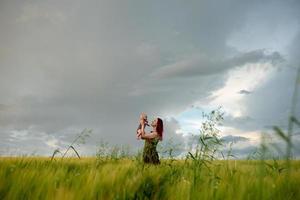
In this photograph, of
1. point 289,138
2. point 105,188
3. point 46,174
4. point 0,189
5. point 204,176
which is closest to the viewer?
point 289,138

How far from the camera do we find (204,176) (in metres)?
3.13

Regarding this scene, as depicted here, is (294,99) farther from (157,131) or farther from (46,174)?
(157,131)

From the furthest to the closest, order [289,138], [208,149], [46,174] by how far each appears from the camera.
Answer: [208,149], [46,174], [289,138]

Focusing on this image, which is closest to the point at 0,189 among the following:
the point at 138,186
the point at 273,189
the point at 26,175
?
the point at 26,175

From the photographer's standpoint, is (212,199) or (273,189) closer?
(212,199)

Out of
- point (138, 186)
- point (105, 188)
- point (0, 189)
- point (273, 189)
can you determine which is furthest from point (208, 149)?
point (0, 189)

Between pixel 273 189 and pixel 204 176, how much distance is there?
606 millimetres

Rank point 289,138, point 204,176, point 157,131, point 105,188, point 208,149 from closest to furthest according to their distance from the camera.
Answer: point 289,138, point 105,188, point 204,176, point 208,149, point 157,131

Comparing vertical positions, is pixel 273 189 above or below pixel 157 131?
below

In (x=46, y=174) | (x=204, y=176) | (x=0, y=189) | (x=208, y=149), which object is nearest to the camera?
(x=0, y=189)

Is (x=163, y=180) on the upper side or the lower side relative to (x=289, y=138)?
lower

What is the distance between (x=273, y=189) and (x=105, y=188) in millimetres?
1179

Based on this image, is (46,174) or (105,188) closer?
(105,188)

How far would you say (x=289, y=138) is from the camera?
152 centimetres
